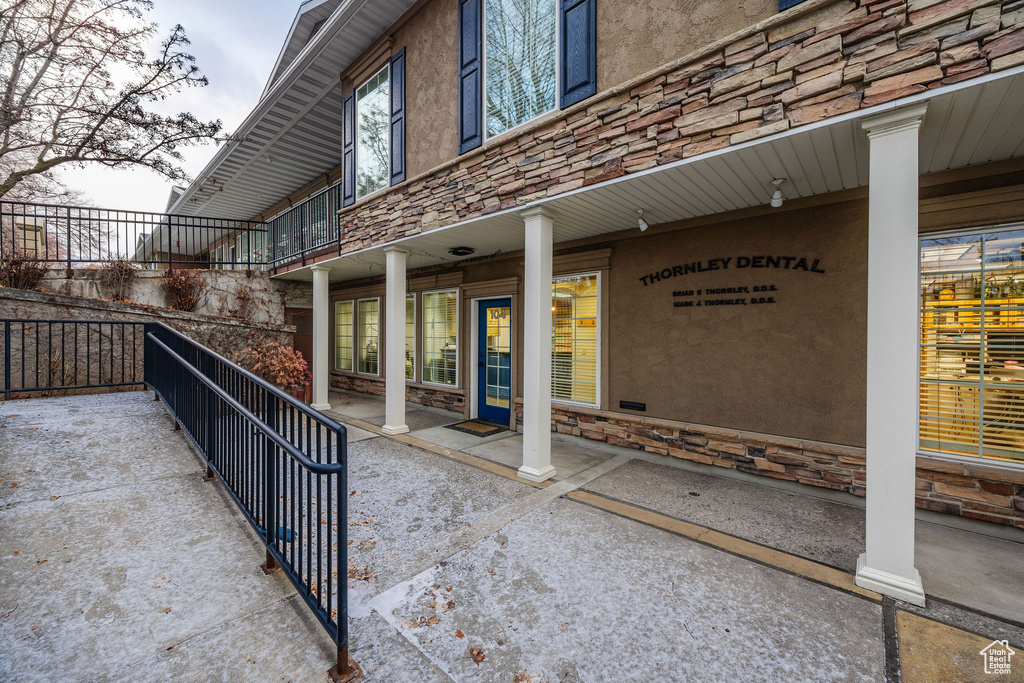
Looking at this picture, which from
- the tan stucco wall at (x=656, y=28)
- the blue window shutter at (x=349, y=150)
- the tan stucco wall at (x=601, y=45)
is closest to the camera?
the tan stucco wall at (x=656, y=28)

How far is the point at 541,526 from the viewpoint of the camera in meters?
3.29

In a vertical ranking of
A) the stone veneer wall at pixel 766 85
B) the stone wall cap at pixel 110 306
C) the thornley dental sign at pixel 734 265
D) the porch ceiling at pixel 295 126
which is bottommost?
the stone wall cap at pixel 110 306

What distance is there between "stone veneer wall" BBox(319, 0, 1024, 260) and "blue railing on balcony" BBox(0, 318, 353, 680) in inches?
127

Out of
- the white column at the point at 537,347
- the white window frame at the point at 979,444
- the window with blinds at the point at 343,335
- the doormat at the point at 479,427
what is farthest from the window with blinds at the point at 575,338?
the window with blinds at the point at 343,335

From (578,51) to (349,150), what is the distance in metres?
4.97

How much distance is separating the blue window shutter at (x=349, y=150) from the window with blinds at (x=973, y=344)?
7.90 meters

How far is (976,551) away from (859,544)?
32.8 inches

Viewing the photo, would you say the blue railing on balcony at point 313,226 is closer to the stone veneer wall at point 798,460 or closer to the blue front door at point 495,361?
the blue front door at point 495,361

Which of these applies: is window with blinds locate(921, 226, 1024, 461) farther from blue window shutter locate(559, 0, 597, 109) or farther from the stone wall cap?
the stone wall cap

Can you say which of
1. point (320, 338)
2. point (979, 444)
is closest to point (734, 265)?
point (979, 444)

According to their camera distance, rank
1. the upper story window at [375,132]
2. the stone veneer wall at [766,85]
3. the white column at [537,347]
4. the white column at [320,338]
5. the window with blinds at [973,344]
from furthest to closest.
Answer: the white column at [320,338] < the upper story window at [375,132] < the white column at [537,347] < the window with blinds at [973,344] < the stone veneer wall at [766,85]

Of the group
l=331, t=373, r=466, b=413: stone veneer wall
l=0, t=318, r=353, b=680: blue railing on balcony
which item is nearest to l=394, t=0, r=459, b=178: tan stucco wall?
l=0, t=318, r=353, b=680: blue railing on balcony

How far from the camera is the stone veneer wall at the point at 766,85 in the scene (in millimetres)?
2307

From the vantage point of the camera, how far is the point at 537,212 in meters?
4.36
